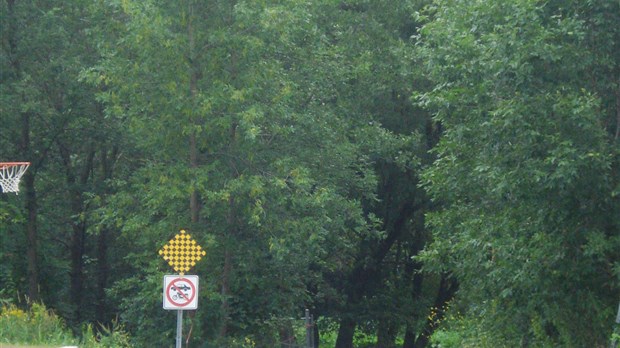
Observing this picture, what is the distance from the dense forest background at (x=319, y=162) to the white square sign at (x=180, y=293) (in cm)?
467

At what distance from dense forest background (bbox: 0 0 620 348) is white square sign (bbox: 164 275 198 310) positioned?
4.67 m

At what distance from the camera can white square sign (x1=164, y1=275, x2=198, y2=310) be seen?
14.4m

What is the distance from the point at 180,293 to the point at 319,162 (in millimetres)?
8111

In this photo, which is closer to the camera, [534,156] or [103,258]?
[534,156]

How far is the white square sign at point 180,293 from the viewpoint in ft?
47.3

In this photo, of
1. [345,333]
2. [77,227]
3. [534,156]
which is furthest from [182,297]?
[345,333]

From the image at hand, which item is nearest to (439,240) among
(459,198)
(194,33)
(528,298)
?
(459,198)

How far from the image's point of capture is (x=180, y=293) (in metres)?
14.5

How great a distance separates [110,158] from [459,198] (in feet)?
41.0

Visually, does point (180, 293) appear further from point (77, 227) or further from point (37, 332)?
point (77, 227)

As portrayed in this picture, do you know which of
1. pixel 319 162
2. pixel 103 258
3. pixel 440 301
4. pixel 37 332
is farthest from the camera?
pixel 440 301

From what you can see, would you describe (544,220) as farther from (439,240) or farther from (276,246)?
(276,246)

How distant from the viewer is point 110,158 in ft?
89.4

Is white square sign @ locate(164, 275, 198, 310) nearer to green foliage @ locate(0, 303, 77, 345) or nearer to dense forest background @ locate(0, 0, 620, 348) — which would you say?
green foliage @ locate(0, 303, 77, 345)
